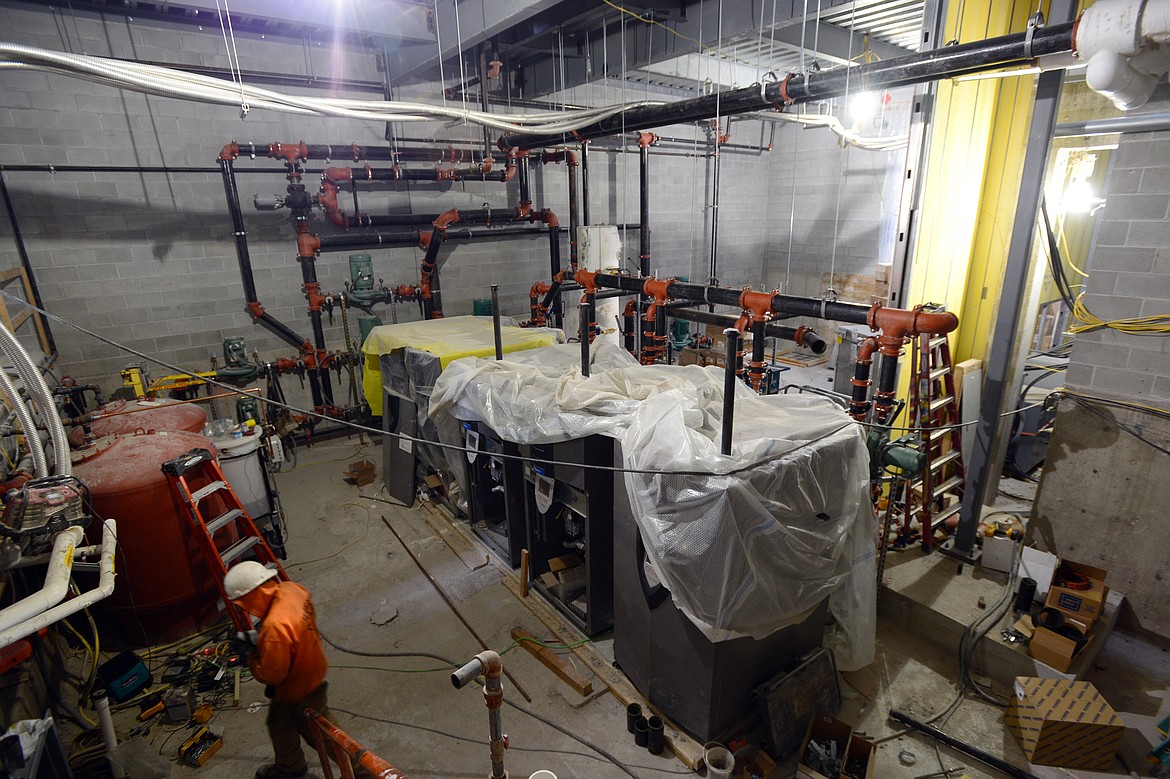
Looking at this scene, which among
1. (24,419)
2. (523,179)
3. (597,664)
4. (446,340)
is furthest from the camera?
(523,179)

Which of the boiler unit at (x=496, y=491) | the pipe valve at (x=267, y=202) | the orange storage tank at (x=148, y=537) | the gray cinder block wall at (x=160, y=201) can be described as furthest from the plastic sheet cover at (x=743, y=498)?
the gray cinder block wall at (x=160, y=201)

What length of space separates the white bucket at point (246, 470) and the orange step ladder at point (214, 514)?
385 mm

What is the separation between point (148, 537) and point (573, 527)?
7.62 feet

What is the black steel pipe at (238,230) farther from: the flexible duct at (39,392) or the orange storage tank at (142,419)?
the flexible duct at (39,392)

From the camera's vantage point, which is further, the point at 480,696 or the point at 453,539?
the point at 453,539

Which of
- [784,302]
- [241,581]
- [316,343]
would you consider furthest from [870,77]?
[316,343]

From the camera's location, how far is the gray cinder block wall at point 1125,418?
2867 mm

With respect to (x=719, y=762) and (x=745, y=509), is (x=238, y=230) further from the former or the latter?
(x=719, y=762)

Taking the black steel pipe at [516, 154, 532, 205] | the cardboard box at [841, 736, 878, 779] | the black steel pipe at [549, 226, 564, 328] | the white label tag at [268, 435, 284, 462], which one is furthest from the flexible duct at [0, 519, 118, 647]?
the black steel pipe at [516, 154, 532, 205]

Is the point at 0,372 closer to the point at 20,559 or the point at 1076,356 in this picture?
the point at 20,559

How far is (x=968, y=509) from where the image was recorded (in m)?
3.46

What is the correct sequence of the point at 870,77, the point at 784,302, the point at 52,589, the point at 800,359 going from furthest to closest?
1. the point at 800,359
2. the point at 784,302
3. the point at 870,77
4. the point at 52,589

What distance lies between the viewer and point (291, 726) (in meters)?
2.31

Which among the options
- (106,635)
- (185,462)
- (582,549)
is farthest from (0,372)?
(582,549)
